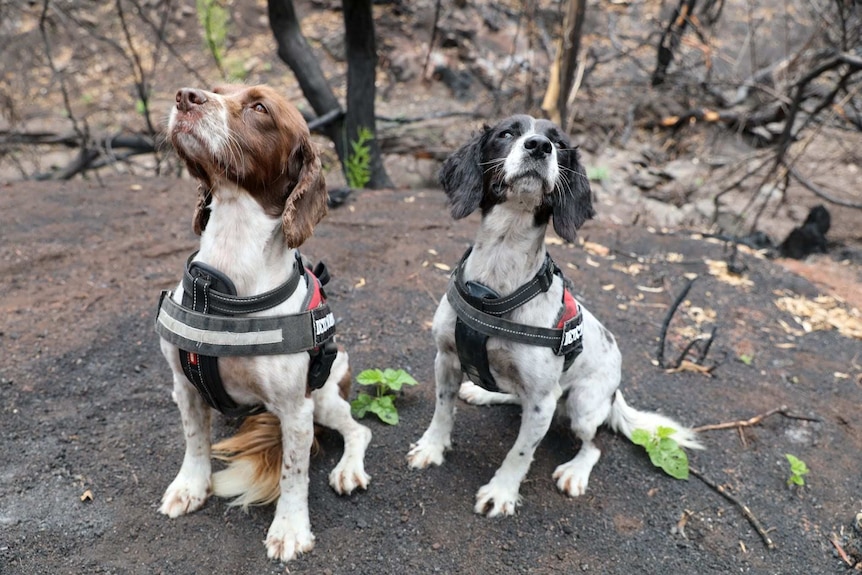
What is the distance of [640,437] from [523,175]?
64.9 inches

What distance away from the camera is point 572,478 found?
9.34ft

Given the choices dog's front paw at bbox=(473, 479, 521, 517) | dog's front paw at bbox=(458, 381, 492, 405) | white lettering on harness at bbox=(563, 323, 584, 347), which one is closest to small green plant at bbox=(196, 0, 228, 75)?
dog's front paw at bbox=(458, 381, 492, 405)

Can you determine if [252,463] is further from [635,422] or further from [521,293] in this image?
[635,422]

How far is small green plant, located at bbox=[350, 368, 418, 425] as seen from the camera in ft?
10.3

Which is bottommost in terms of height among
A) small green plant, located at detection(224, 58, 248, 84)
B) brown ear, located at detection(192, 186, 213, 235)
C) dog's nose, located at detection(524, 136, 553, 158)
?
small green plant, located at detection(224, 58, 248, 84)

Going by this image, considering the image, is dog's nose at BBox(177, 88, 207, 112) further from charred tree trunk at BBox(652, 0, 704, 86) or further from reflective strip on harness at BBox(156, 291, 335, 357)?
charred tree trunk at BBox(652, 0, 704, 86)

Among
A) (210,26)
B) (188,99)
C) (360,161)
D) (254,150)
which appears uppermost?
(188,99)

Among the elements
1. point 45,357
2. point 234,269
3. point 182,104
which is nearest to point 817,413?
point 234,269

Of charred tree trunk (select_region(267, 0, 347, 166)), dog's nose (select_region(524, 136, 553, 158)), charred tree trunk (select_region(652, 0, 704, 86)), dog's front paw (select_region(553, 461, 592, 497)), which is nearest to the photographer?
dog's nose (select_region(524, 136, 553, 158))

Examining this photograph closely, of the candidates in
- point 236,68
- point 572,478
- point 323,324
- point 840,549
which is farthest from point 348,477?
point 236,68

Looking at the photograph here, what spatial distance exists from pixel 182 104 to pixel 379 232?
3656mm

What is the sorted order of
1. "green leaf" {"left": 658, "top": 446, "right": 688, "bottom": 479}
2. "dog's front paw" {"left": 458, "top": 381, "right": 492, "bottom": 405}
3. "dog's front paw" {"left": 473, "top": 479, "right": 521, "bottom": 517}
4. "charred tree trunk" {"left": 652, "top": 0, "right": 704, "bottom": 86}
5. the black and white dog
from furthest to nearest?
"charred tree trunk" {"left": 652, "top": 0, "right": 704, "bottom": 86} < "dog's front paw" {"left": 458, "top": 381, "right": 492, "bottom": 405} < "green leaf" {"left": 658, "top": 446, "right": 688, "bottom": 479} < "dog's front paw" {"left": 473, "top": 479, "right": 521, "bottom": 517} < the black and white dog

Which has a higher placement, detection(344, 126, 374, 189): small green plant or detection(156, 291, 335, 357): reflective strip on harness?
detection(156, 291, 335, 357): reflective strip on harness

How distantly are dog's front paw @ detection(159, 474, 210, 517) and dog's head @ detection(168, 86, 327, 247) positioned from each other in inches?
45.3
